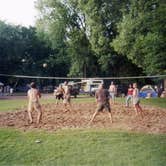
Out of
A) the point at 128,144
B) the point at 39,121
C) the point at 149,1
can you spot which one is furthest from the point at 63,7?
the point at 128,144

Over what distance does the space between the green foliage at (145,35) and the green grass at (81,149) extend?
85.7 ft

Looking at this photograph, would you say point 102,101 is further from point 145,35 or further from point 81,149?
point 145,35

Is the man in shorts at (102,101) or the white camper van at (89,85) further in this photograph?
the white camper van at (89,85)

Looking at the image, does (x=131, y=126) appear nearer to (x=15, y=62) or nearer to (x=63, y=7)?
(x=63, y=7)

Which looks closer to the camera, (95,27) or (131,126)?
(131,126)

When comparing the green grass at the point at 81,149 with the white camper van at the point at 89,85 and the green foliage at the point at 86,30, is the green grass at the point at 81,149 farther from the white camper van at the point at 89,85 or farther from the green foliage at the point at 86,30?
the white camper van at the point at 89,85

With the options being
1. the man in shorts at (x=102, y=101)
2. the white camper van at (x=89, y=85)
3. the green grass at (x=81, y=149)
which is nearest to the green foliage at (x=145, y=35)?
the white camper van at (x=89, y=85)

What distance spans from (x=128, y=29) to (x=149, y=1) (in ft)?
11.6

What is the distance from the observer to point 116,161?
14258 millimetres

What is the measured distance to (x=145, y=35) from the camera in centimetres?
4641

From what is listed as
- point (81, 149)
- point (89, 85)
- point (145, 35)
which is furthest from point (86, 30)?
point (81, 149)

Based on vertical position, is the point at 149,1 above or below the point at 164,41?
above

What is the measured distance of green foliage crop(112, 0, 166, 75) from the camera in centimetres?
4341

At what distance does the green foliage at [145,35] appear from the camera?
43406 millimetres
